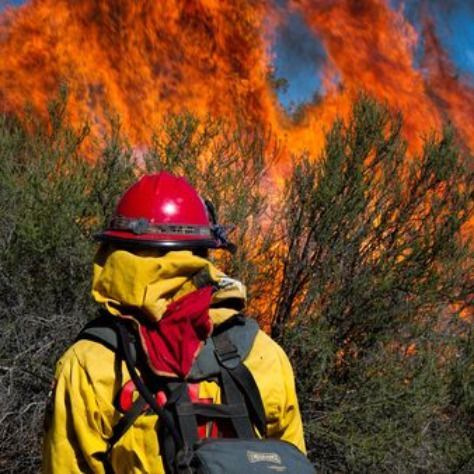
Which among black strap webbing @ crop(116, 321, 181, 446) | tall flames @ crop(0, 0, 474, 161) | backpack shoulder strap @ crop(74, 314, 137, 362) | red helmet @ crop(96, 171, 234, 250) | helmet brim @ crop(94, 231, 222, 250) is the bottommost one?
black strap webbing @ crop(116, 321, 181, 446)

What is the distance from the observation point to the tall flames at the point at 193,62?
1219cm

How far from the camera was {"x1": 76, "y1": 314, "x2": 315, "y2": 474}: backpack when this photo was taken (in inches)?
65.8

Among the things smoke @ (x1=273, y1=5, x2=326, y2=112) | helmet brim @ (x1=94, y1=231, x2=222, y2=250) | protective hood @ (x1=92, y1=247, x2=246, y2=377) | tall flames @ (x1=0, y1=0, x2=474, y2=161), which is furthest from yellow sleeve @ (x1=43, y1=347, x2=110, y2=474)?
smoke @ (x1=273, y1=5, x2=326, y2=112)

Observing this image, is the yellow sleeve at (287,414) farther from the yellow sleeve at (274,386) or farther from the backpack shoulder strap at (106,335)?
the backpack shoulder strap at (106,335)

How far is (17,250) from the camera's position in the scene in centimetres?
689

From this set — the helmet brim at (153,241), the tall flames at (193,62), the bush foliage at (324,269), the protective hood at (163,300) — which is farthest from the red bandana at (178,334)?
the tall flames at (193,62)

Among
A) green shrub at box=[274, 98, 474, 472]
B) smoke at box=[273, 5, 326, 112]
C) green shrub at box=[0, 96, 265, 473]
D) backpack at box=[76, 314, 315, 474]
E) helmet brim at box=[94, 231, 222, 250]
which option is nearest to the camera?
backpack at box=[76, 314, 315, 474]

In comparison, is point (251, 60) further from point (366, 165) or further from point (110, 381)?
point (110, 381)

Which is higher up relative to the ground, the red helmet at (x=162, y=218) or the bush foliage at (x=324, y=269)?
the red helmet at (x=162, y=218)

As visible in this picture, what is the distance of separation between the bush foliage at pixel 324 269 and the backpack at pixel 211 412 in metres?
4.37

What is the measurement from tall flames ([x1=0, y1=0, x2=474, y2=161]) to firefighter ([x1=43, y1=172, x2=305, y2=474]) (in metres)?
8.91

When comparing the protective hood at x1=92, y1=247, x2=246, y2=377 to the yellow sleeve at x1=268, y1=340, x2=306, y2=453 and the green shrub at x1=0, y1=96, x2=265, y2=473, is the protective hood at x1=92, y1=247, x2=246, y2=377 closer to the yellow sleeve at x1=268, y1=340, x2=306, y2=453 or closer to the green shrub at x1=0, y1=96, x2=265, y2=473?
the yellow sleeve at x1=268, y1=340, x2=306, y2=453

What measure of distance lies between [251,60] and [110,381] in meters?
13.4

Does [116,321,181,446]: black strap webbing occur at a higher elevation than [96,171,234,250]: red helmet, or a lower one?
lower
